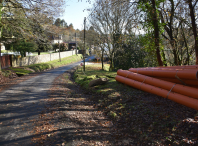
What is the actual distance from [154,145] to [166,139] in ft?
1.38

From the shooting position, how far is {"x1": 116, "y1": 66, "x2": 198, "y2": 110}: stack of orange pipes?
6719 millimetres

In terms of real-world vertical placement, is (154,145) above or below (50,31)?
below

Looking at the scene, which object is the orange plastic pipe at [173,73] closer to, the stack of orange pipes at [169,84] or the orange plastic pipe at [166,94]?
the stack of orange pipes at [169,84]

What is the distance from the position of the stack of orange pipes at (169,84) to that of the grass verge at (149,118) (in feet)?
0.85

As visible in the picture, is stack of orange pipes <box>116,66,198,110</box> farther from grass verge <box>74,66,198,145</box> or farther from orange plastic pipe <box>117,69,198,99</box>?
grass verge <box>74,66,198,145</box>

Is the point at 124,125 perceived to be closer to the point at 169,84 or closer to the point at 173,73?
the point at 169,84

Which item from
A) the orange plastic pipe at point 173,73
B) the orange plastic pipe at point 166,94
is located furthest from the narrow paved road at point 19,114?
the orange plastic pipe at point 173,73

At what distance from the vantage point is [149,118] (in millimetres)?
6656

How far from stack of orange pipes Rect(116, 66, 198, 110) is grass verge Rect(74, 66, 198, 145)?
260mm

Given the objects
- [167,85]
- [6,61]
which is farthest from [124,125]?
[6,61]

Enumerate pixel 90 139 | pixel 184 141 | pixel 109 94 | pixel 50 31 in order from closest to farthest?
pixel 184 141 < pixel 90 139 < pixel 109 94 < pixel 50 31

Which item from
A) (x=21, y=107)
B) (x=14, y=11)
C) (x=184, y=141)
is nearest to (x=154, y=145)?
(x=184, y=141)

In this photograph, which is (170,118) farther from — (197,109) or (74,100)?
(74,100)

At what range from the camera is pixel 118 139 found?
5992 mm
